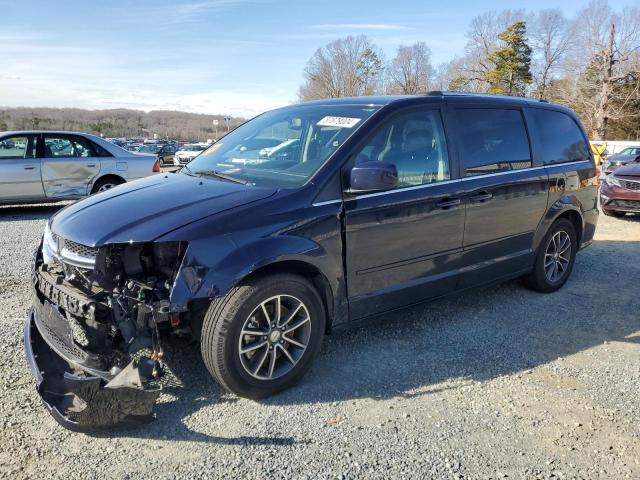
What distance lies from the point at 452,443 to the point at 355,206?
155cm

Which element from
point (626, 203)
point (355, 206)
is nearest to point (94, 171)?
point (355, 206)

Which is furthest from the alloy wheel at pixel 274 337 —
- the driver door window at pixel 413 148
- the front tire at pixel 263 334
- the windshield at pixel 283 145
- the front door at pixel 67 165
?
the front door at pixel 67 165

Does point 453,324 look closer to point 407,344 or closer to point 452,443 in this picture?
point 407,344

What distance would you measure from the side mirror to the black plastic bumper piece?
1.64 metres

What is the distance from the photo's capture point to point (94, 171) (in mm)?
9781

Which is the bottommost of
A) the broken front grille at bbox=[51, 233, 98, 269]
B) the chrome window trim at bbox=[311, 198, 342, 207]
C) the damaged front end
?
the damaged front end

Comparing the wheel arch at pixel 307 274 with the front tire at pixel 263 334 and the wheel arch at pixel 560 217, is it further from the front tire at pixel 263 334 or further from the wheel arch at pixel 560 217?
the wheel arch at pixel 560 217

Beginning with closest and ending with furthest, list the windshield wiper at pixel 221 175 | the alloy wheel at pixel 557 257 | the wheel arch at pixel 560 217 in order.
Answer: the windshield wiper at pixel 221 175
the wheel arch at pixel 560 217
the alloy wheel at pixel 557 257

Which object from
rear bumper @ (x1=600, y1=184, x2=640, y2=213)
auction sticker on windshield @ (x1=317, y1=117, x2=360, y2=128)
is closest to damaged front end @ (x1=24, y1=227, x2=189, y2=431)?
auction sticker on windshield @ (x1=317, y1=117, x2=360, y2=128)

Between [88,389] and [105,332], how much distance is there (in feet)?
1.05

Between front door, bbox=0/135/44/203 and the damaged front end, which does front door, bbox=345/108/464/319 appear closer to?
the damaged front end

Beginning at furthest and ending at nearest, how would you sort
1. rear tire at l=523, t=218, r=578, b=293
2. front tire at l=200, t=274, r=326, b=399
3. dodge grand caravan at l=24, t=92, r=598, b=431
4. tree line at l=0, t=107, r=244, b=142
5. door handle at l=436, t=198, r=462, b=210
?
tree line at l=0, t=107, r=244, b=142 → rear tire at l=523, t=218, r=578, b=293 → door handle at l=436, t=198, r=462, b=210 → front tire at l=200, t=274, r=326, b=399 → dodge grand caravan at l=24, t=92, r=598, b=431

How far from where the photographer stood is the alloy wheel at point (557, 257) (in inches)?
202

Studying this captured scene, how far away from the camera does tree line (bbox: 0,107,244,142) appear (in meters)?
80.2
